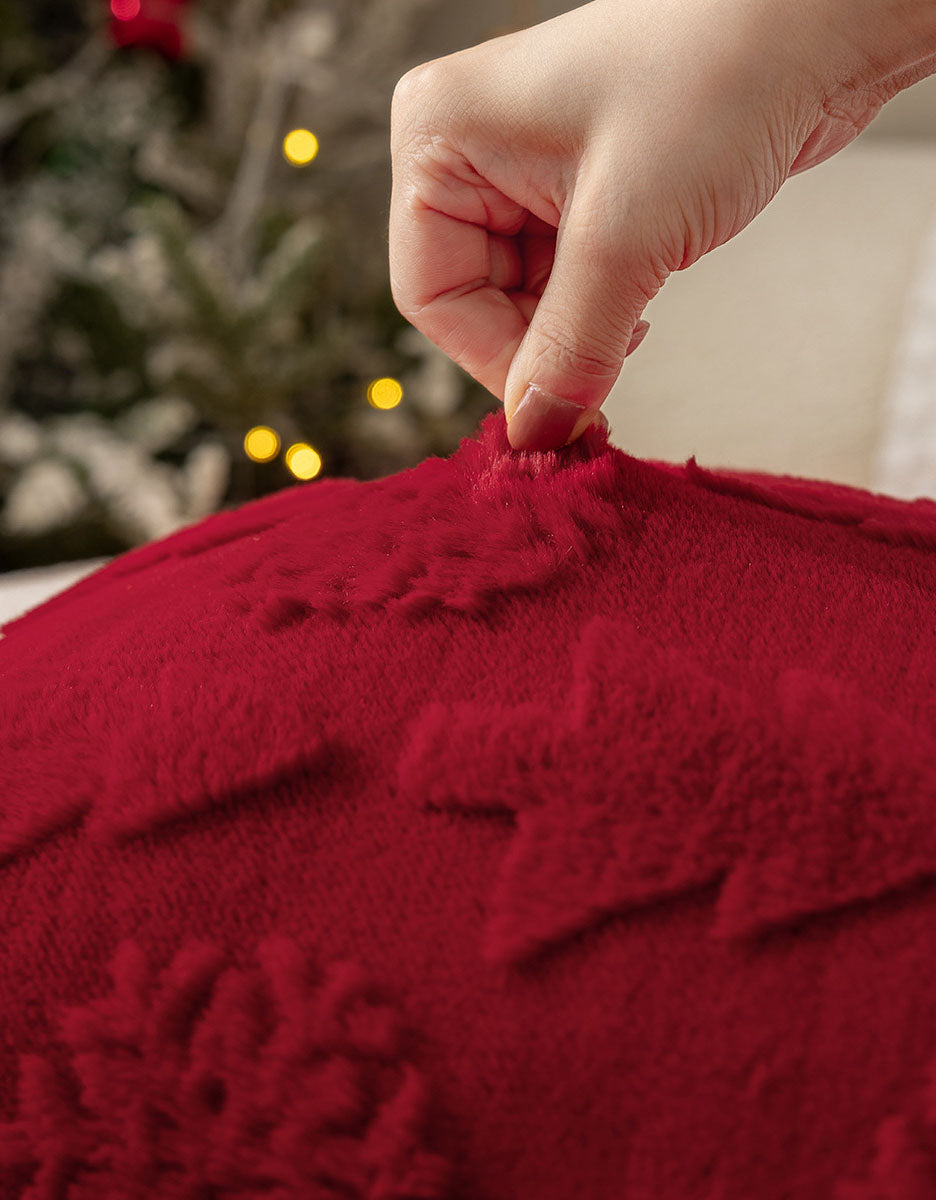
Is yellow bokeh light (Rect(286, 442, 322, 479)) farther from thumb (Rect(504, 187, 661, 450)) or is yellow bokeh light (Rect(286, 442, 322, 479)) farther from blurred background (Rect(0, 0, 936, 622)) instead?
thumb (Rect(504, 187, 661, 450))

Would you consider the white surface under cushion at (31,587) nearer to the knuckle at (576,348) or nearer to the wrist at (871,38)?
the knuckle at (576,348)

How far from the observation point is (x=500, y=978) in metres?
0.23

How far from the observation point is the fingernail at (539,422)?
14.7 inches

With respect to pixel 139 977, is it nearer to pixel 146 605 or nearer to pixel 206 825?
pixel 206 825

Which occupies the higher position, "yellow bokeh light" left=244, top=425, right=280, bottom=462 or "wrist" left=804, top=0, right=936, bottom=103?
"yellow bokeh light" left=244, top=425, right=280, bottom=462

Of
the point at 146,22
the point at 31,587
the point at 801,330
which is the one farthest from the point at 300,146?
the point at 31,587

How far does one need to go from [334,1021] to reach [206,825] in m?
0.06

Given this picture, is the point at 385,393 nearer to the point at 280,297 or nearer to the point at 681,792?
the point at 280,297

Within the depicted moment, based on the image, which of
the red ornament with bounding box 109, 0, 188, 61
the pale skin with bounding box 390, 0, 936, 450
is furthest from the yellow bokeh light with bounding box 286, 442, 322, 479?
the pale skin with bounding box 390, 0, 936, 450

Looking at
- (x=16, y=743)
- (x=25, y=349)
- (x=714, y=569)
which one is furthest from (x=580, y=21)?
(x=25, y=349)

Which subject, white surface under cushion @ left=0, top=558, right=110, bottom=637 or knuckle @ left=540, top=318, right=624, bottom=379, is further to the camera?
white surface under cushion @ left=0, top=558, right=110, bottom=637

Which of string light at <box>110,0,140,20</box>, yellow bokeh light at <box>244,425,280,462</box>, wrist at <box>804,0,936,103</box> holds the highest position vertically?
string light at <box>110,0,140,20</box>

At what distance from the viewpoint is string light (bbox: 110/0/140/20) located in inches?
56.6

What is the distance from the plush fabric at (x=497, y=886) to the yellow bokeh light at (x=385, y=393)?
128 cm
